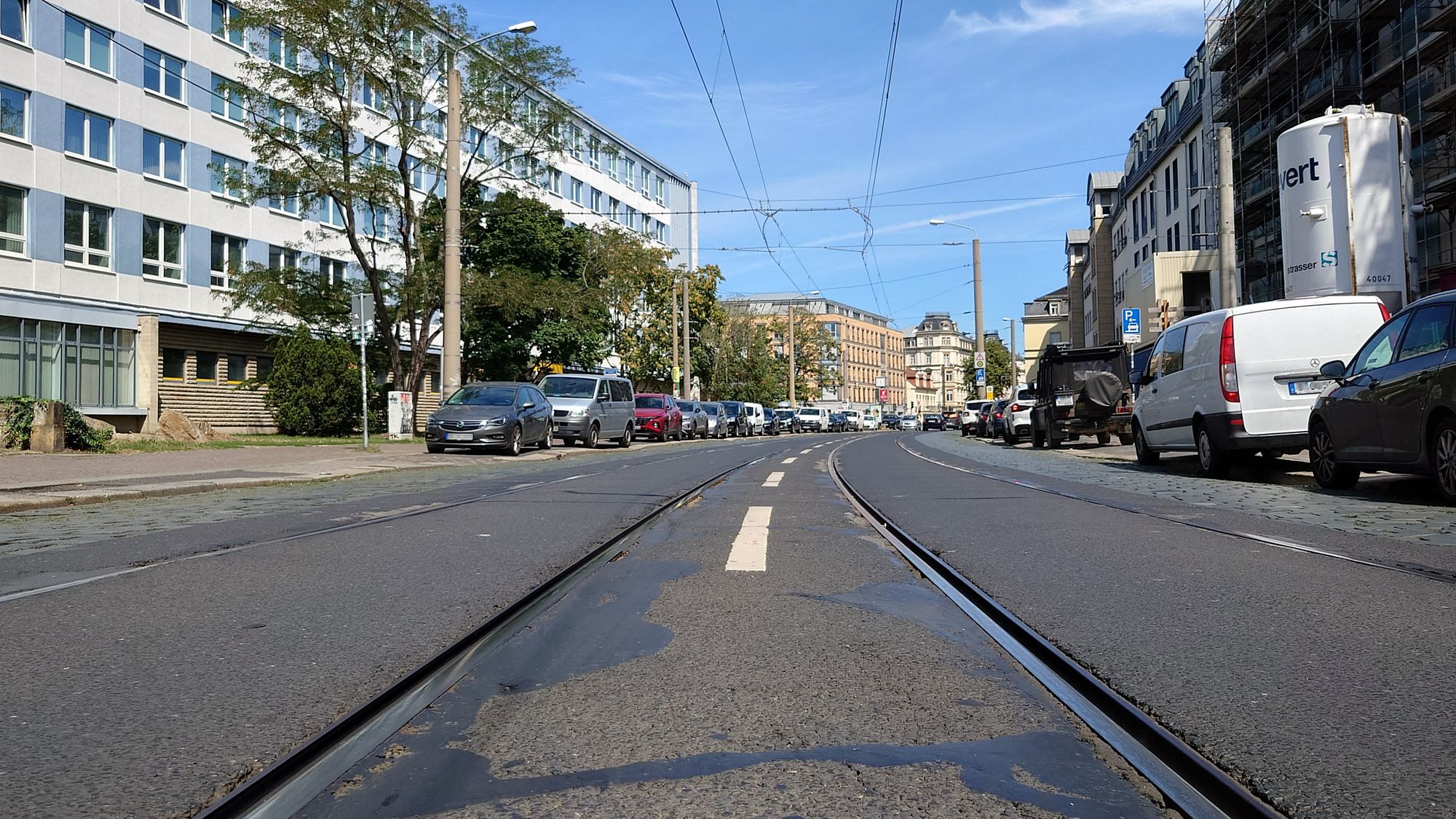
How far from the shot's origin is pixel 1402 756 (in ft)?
9.82

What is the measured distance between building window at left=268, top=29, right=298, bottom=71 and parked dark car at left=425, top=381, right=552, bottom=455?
11177 mm

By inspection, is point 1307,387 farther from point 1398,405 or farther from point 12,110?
point 12,110

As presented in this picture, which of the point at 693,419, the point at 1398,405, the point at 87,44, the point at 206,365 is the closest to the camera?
the point at 1398,405

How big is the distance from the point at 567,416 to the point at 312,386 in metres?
8.28

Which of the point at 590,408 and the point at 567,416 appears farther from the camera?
the point at 590,408

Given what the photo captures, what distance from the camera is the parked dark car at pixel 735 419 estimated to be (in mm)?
49594

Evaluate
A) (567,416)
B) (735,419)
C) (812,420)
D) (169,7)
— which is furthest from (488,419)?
(812,420)

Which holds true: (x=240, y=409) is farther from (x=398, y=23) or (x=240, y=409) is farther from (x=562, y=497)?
(x=562, y=497)

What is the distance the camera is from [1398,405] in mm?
9719

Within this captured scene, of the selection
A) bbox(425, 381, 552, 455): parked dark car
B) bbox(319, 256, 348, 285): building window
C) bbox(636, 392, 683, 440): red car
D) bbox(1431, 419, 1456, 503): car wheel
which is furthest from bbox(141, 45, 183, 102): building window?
bbox(1431, 419, 1456, 503): car wheel

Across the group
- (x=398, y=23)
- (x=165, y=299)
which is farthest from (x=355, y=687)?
(x=165, y=299)

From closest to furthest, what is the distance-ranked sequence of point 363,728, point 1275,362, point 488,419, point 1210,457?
1. point 363,728
2. point 1275,362
3. point 1210,457
4. point 488,419

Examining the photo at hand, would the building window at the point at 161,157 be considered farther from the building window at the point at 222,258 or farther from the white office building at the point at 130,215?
the building window at the point at 222,258

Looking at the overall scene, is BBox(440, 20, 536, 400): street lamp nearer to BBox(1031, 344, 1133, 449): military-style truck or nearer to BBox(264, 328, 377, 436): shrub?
BBox(264, 328, 377, 436): shrub
